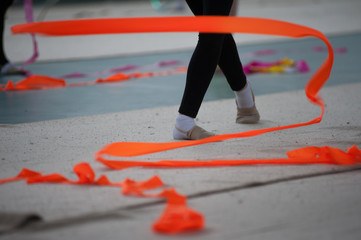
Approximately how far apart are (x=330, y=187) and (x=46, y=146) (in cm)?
122

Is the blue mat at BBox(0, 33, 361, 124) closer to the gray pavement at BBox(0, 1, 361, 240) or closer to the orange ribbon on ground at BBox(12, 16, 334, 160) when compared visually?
the gray pavement at BBox(0, 1, 361, 240)

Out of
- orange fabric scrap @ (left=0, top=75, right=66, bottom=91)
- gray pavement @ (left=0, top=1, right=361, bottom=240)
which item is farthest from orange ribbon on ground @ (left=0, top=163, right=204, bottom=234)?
orange fabric scrap @ (left=0, top=75, right=66, bottom=91)

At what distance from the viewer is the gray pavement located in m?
1.45

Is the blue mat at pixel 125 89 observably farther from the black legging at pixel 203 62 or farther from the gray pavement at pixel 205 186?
the black legging at pixel 203 62

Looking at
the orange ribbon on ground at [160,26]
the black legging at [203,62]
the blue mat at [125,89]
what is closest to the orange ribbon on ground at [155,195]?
the orange ribbon on ground at [160,26]

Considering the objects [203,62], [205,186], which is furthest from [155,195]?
[203,62]

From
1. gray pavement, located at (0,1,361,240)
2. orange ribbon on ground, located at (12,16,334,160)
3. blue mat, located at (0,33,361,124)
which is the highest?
orange ribbon on ground, located at (12,16,334,160)

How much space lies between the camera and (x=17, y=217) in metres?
1.48

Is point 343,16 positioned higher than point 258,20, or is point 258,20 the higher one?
point 258,20

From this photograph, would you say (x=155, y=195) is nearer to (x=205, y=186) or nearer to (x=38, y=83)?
(x=205, y=186)

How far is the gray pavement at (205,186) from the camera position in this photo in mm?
1447

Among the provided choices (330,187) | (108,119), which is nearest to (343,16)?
(108,119)

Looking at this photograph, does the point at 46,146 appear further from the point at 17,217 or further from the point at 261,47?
the point at 261,47

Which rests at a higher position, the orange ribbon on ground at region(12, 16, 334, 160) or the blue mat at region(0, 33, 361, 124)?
the orange ribbon on ground at region(12, 16, 334, 160)
